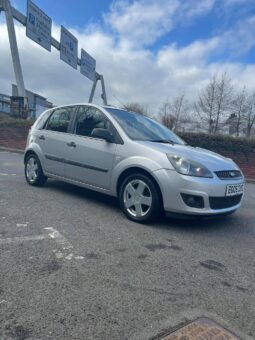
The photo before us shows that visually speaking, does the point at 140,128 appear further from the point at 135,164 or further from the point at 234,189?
the point at 234,189

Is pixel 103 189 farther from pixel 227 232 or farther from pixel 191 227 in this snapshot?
pixel 227 232

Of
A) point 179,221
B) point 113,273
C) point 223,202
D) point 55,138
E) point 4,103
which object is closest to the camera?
point 113,273

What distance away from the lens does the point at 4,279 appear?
8.55 ft

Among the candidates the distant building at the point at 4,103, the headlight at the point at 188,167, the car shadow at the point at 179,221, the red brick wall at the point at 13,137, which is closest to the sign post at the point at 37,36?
the red brick wall at the point at 13,137

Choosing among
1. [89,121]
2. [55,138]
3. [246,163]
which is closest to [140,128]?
[89,121]

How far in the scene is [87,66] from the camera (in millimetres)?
23656

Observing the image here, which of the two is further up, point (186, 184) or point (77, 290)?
point (186, 184)

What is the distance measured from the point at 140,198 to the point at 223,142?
966 centimetres

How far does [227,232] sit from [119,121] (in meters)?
2.32

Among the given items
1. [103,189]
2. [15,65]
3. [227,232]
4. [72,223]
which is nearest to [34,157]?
[103,189]

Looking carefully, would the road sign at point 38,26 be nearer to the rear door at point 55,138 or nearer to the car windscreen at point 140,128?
the rear door at point 55,138

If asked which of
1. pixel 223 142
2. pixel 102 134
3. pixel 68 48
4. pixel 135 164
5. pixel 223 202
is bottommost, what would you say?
pixel 223 202

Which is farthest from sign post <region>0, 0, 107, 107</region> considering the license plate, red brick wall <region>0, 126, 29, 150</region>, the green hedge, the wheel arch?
the license plate

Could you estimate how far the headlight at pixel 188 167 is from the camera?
13.5ft
